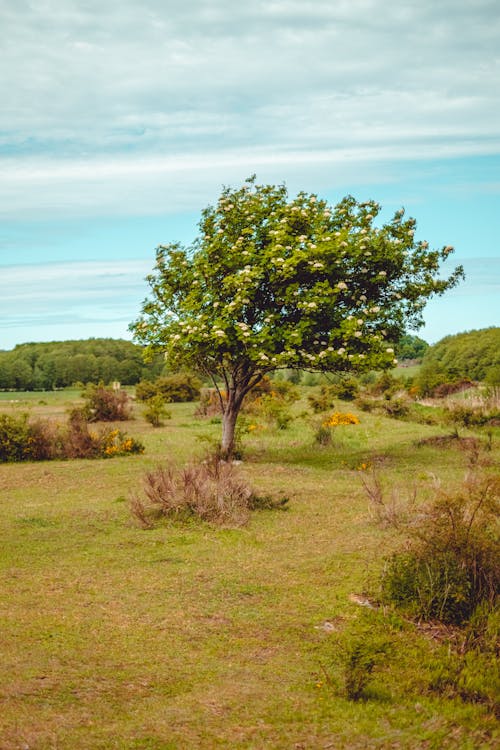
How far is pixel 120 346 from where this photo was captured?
174 feet

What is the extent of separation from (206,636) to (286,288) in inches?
399

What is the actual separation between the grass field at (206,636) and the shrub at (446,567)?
0.37m

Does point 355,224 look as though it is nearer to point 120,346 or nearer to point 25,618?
point 25,618

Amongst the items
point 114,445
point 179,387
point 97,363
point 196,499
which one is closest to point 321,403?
point 114,445

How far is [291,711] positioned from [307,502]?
741cm

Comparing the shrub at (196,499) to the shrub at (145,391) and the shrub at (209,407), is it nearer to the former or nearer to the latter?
the shrub at (209,407)

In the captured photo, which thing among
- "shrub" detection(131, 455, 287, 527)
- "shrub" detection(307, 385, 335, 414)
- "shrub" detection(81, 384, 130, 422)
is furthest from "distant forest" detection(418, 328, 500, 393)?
"shrub" detection(131, 455, 287, 527)

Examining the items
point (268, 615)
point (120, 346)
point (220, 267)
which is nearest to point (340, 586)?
point (268, 615)

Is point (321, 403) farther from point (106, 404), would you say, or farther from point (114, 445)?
point (114, 445)

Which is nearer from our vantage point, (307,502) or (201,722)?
(201,722)

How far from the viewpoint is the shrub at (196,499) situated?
11.1 meters

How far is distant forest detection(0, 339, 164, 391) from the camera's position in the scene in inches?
1884

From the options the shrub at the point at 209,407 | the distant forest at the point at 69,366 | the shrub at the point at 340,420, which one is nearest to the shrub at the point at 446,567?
the shrub at the point at 340,420

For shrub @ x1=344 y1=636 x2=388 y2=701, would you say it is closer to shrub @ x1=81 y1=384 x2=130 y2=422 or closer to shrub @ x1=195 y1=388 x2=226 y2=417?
shrub @ x1=81 y1=384 x2=130 y2=422
